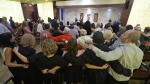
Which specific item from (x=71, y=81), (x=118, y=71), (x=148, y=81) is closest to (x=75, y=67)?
(x=71, y=81)

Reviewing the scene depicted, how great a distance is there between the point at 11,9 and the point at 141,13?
11.6 meters

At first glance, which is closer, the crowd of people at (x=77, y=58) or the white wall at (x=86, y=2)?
the crowd of people at (x=77, y=58)

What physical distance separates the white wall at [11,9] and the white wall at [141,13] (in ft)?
36.4

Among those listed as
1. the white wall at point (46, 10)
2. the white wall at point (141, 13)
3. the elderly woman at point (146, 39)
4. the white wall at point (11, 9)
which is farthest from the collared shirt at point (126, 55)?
the white wall at point (11, 9)

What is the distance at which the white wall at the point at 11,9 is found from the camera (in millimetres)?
8273

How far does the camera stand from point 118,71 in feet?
4.17

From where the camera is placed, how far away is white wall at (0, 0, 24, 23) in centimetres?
827

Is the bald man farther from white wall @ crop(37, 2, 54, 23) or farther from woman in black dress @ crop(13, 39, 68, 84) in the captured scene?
white wall @ crop(37, 2, 54, 23)

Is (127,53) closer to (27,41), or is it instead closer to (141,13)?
(27,41)

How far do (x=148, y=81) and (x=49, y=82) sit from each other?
236 centimetres

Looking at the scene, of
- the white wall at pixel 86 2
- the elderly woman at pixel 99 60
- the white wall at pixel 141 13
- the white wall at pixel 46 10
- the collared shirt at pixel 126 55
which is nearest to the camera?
the collared shirt at pixel 126 55

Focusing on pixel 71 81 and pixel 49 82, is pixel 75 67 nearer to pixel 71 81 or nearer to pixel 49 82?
pixel 71 81

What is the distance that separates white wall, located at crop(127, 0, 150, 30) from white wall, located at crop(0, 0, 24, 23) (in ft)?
36.4

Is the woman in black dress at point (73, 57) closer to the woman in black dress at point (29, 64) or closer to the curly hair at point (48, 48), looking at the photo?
the curly hair at point (48, 48)
